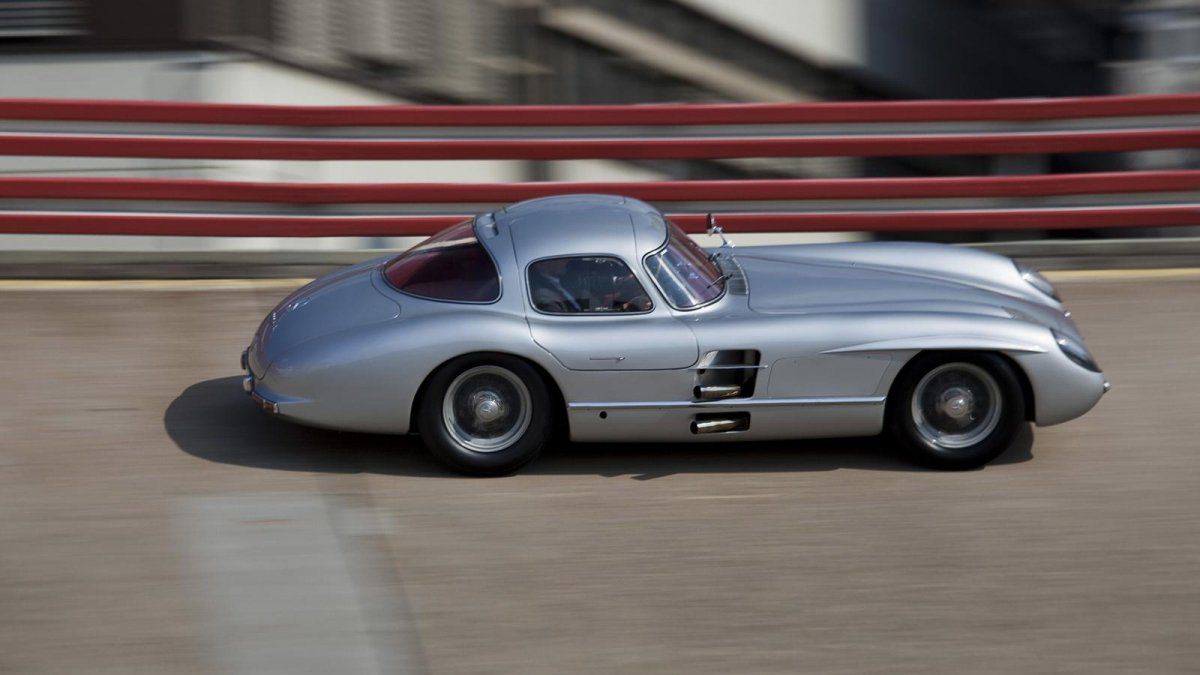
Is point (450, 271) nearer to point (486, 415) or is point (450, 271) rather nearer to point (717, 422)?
point (486, 415)

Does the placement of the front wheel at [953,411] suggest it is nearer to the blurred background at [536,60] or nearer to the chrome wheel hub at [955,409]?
the chrome wheel hub at [955,409]

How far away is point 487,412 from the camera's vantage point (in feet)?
18.4

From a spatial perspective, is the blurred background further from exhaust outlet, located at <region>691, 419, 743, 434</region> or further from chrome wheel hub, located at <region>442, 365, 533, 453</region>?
exhaust outlet, located at <region>691, 419, 743, 434</region>

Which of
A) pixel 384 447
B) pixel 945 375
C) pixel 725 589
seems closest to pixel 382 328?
pixel 384 447

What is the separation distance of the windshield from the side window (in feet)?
0.36

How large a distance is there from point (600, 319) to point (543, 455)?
28.5 inches

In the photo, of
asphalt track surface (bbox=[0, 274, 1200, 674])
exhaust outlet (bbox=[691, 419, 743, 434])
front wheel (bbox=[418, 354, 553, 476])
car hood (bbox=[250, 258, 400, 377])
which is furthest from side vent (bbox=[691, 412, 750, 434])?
car hood (bbox=[250, 258, 400, 377])

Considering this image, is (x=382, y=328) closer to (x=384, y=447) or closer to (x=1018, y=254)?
(x=384, y=447)

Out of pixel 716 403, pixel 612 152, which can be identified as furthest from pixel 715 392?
pixel 612 152

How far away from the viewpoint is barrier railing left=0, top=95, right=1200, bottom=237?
8414mm

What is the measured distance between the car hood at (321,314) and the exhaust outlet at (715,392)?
1.30 meters

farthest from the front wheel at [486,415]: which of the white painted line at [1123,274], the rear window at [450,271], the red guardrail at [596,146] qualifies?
the white painted line at [1123,274]

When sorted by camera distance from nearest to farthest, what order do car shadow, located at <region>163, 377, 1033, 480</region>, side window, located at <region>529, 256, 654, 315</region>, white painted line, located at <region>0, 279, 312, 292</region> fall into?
side window, located at <region>529, 256, 654, 315</region> < car shadow, located at <region>163, 377, 1033, 480</region> < white painted line, located at <region>0, 279, 312, 292</region>

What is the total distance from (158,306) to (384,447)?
8.58 feet
